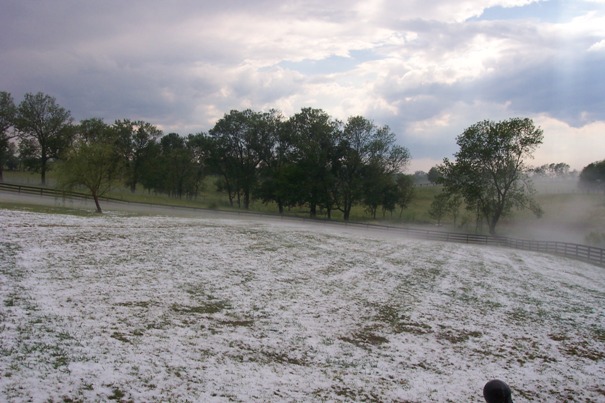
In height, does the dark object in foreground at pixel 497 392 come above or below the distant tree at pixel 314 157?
below

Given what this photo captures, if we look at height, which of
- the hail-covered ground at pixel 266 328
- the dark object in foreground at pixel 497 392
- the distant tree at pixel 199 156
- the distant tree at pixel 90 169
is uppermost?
the distant tree at pixel 199 156

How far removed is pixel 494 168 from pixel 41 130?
259ft

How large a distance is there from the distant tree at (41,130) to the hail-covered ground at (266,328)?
64.0 meters

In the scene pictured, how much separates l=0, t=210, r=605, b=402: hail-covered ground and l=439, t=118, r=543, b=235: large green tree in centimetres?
3827

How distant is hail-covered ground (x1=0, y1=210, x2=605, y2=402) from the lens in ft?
26.3

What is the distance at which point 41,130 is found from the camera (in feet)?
245

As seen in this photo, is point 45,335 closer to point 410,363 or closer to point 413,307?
point 410,363

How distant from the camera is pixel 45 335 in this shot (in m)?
8.94

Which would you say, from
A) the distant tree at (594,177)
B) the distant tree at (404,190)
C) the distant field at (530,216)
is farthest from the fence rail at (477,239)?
the distant tree at (594,177)

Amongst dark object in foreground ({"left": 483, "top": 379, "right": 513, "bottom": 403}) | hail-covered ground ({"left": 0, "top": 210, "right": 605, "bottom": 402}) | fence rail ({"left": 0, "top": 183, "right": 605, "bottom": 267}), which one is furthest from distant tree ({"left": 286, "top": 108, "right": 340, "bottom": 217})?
dark object in foreground ({"left": 483, "top": 379, "right": 513, "bottom": 403})

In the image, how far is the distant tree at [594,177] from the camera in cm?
11306

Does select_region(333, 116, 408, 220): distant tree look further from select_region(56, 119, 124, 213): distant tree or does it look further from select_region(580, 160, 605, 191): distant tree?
select_region(580, 160, 605, 191): distant tree

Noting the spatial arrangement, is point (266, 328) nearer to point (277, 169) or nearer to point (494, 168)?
point (494, 168)

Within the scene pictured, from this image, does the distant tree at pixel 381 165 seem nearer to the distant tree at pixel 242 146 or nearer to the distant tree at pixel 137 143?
the distant tree at pixel 242 146
